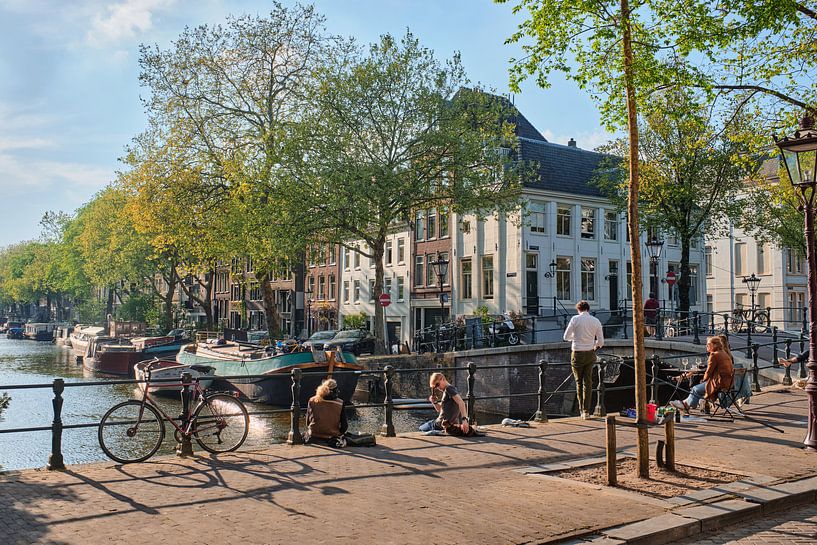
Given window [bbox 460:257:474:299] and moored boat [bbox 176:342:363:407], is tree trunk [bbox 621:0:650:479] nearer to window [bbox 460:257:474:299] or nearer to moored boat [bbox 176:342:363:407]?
moored boat [bbox 176:342:363:407]

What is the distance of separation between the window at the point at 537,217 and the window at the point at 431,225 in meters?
7.65

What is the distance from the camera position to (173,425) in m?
9.62

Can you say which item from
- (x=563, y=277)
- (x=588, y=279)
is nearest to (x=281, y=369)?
(x=563, y=277)

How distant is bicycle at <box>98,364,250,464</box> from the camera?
353 inches

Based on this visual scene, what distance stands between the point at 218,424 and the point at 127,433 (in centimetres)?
119

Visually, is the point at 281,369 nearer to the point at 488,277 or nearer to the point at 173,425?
the point at 173,425

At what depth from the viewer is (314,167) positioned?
28406mm

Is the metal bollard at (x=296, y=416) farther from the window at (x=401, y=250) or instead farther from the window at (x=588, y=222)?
the window at (x=401, y=250)

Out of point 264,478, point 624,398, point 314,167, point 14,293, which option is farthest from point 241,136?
point 14,293

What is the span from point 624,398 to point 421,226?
894 inches

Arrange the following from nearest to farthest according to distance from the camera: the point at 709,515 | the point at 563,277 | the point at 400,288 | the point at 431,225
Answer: the point at 709,515 → the point at 563,277 → the point at 431,225 → the point at 400,288

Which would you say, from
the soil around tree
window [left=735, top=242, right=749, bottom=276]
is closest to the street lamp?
the soil around tree

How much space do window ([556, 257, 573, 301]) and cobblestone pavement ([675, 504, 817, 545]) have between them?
106ft

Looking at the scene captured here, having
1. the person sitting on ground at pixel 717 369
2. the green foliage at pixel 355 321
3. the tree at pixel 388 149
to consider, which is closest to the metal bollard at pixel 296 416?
the person sitting on ground at pixel 717 369
